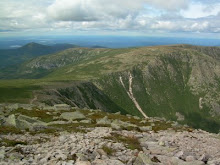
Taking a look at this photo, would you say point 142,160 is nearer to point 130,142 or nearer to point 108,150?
point 108,150

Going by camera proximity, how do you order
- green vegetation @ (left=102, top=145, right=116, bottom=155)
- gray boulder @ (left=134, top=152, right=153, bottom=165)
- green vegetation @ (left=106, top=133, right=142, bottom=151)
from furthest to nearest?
green vegetation @ (left=106, top=133, right=142, bottom=151) < green vegetation @ (left=102, top=145, right=116, bottom=155) < gray boulder @ (left=134, top=152, right=153, bottom=165)

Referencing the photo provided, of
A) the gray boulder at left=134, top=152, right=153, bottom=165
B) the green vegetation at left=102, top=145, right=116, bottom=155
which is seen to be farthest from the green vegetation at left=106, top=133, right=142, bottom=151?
the gray boulder at left=134, top=152, right=153, bottom=165

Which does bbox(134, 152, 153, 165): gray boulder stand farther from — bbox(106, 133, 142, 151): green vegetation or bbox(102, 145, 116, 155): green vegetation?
bbox(106, 133, 142, 151): green vegetation

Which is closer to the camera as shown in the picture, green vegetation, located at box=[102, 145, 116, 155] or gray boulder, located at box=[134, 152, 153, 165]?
gray boulder, located at box=[134, 152, 153, 165]

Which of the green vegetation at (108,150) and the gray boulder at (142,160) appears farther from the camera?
the green vegetation at (108,150)

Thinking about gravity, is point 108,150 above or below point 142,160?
above

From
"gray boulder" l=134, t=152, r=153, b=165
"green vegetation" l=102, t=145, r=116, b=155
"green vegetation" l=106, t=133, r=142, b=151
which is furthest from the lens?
"green vegetation" l=106, t=133, r=142, b=151

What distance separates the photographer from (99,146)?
2520 cm

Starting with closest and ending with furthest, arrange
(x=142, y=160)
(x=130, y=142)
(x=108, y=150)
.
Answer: (x=142, y=160)
(x=108, y=150)
(x=130, y=142)

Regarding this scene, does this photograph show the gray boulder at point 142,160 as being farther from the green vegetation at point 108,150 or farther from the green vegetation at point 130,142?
the green vegetation at point 130,142

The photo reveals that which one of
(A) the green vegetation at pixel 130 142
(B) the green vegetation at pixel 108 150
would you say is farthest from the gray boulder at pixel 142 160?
(A) the green vegetation at pixel 130 142

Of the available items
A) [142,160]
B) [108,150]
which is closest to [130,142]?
[108,150]

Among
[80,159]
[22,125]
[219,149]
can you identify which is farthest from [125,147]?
[22,125]

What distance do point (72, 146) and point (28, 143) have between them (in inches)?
198
